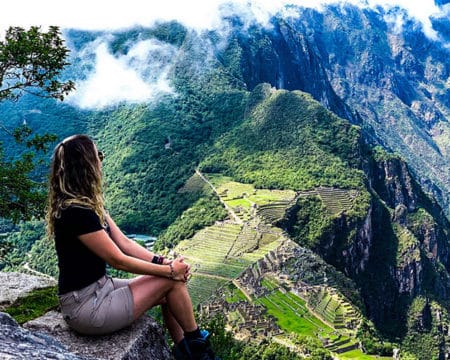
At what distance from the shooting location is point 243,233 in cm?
4922

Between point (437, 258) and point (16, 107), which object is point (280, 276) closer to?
point (437, 258)

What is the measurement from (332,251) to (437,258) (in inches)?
1527

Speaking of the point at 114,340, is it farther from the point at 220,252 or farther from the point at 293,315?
the point at 220,252

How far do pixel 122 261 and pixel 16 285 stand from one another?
11.9ft

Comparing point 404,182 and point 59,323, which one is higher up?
point 59,323

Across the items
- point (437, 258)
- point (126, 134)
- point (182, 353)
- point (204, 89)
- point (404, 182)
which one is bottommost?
point (437, 258)

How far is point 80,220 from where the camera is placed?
5008mm

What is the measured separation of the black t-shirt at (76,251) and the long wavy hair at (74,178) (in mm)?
86

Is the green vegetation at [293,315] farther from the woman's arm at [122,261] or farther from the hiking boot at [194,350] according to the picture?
the woman's arm at [122,261]

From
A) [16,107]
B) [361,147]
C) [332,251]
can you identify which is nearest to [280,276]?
[332,251]

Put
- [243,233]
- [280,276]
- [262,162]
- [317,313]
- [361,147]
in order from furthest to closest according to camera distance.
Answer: [361,147] → [262,162] → [243,233] → [280,276] → [317,313]

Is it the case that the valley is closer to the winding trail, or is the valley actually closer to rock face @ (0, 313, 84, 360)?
the winding trail

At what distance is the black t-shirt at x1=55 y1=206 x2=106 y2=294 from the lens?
5.01 metres

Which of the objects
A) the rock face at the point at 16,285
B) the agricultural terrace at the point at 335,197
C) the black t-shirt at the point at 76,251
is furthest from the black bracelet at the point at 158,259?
the agricultural terrace at the point at 335,197
